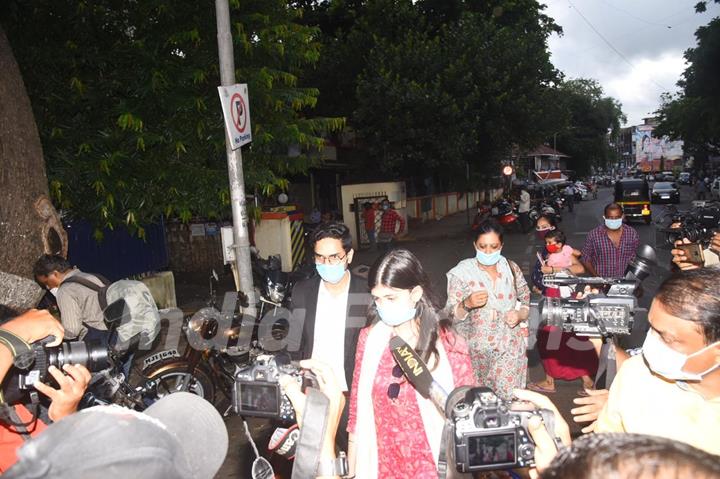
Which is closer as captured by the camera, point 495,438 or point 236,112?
point 495,438

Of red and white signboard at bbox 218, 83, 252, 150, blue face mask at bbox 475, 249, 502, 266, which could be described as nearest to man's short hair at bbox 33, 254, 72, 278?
red and white signboard at bbox 218, 83, 252, 150

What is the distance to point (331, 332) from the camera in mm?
3012

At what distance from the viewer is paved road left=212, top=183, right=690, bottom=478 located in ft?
14.3

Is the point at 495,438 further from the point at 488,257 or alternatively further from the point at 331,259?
the point at 488,257

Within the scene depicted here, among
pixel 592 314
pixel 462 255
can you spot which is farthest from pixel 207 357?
pixel 462 255

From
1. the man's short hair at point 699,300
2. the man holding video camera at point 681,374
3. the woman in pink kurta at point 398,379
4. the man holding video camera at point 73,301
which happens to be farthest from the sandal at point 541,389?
the man holding video camera at point 73,301

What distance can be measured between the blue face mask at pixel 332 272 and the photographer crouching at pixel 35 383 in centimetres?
141

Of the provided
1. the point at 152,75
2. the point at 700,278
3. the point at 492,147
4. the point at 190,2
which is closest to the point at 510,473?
the point at 700,278

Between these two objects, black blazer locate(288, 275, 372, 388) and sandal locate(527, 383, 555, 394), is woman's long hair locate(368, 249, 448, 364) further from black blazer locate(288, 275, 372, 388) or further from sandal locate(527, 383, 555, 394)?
sandal locate(527, 383, 555, 394)

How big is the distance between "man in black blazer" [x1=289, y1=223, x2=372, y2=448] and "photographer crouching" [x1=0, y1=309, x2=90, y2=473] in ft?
4.16

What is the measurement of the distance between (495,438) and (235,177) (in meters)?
5.06

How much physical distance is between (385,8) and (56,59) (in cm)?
1336

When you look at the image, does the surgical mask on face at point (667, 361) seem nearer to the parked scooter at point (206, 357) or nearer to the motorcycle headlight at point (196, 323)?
the parked scooter at point (206, 357)

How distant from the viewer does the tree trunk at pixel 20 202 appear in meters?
4.84
